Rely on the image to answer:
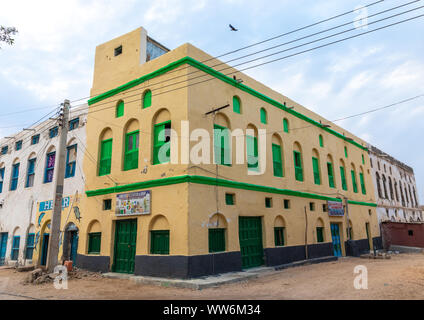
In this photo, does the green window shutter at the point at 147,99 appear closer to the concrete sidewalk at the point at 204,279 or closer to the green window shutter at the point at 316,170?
the concrete sidewalk at the point at 204,279

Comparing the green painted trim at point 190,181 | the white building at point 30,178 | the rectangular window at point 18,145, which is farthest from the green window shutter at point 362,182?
the rectangular window at point 18,145

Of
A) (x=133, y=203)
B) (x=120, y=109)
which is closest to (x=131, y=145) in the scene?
(x=120, y=109)

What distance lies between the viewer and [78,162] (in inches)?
680

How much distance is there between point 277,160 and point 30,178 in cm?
1726

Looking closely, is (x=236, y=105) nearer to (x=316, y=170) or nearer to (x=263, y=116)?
(x=263, y=116)

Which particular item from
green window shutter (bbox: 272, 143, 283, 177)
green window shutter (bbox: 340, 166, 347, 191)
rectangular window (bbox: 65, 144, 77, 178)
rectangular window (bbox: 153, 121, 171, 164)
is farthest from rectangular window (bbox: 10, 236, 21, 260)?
green window shutter (bbox: 340, 166, 347, 191)

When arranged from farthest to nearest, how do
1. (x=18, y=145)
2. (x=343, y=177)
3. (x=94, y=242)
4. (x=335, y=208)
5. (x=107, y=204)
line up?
1. (x=343, y=177)
2. (x=18, y=145)
3. (x=335, y=208)
4. (x=94, y=242)
5. (x=107, y=204)

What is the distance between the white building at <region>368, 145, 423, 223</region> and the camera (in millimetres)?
30484

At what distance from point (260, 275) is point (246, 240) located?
6.32 ft

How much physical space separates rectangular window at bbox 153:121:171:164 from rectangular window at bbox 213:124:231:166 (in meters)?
Answer: 2.17

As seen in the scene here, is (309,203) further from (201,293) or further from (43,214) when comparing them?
(43,214)

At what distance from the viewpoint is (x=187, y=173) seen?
40.0 ft

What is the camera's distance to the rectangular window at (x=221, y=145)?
13887 millimetres
